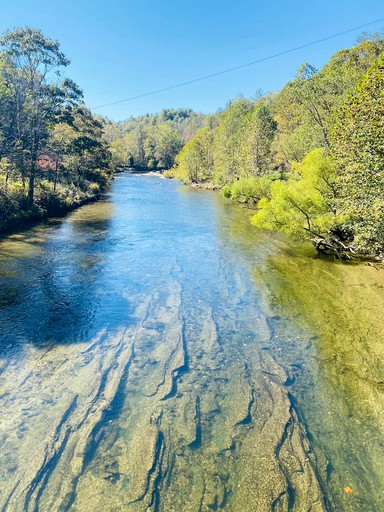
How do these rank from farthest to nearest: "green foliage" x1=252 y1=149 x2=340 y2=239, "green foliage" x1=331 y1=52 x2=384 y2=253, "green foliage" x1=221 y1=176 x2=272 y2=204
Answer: "green foliage" x1=221 y1=176 x2=272 y2=204 → "green foliage" x1=252 y1=149 x2=340 y2=239 → "green foliage" x1=331 y1=52 x2=384 y2=253

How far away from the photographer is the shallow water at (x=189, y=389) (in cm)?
524

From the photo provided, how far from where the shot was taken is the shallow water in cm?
524

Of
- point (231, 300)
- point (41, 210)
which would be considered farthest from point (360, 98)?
point (41, 210)

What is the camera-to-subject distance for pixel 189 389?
7.57 meters

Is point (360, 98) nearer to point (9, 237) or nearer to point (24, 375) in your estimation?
point (24, 375)

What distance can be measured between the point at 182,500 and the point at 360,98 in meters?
14.6

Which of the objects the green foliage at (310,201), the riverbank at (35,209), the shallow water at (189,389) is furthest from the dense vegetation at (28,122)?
the green foliage at (310,201)

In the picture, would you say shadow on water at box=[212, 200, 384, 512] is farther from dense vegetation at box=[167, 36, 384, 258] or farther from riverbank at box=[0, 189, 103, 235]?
riverbank at box=[0, 189, 103, 235]

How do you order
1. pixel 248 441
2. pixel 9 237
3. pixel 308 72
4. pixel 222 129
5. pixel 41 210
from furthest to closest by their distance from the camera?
1. pixel 222 129
2. pixel 308 72
3. pixel 41 210
4. pixel 9 237
5. pixel 248 441

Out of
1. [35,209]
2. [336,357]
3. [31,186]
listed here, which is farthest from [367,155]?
[31,186]

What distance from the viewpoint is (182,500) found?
16.5 ft

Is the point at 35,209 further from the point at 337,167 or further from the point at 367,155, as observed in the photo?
the point at 367,155

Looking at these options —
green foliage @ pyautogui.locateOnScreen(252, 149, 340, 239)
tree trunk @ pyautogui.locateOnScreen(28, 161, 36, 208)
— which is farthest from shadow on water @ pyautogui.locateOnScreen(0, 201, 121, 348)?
green foliage @ pyautogui.locateOnScreen(252, 149, 340, 239)

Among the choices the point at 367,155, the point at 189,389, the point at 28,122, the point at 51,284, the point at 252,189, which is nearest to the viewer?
the point at 189,389
